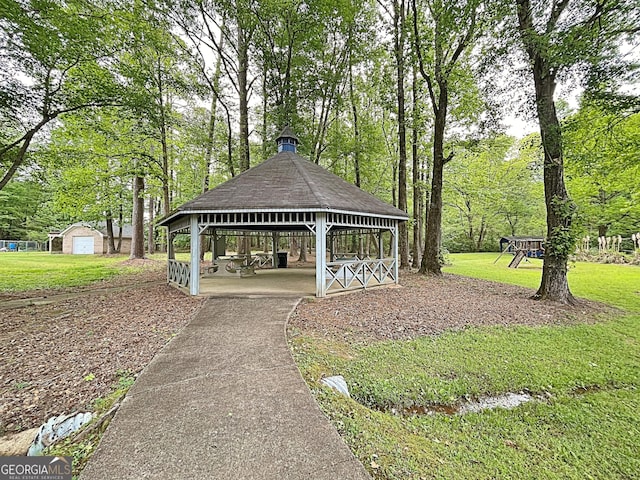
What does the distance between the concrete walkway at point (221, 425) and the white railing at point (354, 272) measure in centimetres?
478

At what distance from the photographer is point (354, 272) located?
9.90 m

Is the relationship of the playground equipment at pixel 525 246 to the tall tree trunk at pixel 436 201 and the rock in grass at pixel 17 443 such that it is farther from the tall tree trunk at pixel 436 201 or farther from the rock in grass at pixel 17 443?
the rock in grass at pixel 17 443

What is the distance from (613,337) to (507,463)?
6078mm

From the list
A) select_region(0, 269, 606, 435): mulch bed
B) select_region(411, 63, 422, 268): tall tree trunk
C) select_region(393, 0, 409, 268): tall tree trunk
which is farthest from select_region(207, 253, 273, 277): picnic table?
select_region(411, 63, 422, 268): tall tree trunk

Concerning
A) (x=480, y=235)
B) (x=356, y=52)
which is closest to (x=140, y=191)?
(x=356, y=52)

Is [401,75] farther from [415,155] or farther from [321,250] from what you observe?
[321,250]

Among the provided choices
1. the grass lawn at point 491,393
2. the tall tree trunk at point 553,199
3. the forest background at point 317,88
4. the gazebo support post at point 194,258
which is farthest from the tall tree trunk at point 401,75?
the gazebo support post at point 194,258

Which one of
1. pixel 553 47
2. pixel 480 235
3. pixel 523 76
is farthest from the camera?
pixel 480 235

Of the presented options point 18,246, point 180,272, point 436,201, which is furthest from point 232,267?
point 18,246

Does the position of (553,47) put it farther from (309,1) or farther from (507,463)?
(309,1)

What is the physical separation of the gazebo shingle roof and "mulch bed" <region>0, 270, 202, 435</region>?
2935mm

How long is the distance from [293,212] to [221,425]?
20.6 feet

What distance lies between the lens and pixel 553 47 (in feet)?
24.4

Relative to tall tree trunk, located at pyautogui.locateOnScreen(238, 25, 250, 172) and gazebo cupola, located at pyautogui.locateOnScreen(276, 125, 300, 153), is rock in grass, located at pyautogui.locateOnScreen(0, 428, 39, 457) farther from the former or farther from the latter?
tall tree trunk, located at pyautogui.locateOnScreen(238, 25, 250, 172)
